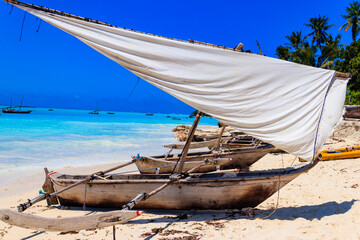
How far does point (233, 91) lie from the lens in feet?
15.9

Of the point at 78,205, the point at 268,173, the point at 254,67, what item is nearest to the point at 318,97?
the point at 254,67

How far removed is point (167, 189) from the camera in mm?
5250

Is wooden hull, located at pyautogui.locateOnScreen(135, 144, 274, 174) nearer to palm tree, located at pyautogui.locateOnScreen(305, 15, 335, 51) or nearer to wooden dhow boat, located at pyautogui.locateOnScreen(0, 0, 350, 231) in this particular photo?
wooden dhow boat, located at pyautogui.locateOnScreen(0, 0, 350, 231)

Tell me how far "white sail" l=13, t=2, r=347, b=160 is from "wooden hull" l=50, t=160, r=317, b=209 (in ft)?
2.86

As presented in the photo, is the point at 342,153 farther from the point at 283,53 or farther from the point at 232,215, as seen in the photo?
the point at 283,53

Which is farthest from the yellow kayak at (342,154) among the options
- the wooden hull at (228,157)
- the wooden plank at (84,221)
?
the wooden plank at (84,221)

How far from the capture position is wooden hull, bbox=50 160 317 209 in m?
4.91

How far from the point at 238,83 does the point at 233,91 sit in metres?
0.20

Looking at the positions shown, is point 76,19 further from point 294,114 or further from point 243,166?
point 243,166

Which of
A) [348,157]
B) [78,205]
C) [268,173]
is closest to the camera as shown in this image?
[268,173]

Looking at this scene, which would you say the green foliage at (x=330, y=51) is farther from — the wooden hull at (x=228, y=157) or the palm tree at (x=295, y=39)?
the wooden hull at (x=228, y=157)

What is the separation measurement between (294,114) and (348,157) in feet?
19.7

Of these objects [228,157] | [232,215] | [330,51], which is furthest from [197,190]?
[330,51]

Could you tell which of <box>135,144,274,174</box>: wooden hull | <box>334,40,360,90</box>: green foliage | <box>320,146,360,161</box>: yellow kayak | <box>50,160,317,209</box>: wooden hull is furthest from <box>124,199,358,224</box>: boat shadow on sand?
<box>334,40,360,90</box>: green foliage
